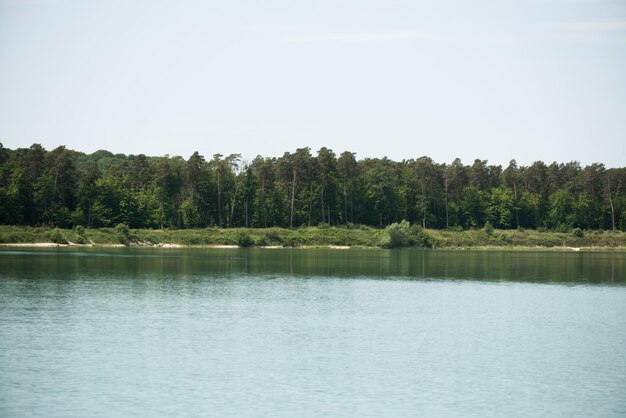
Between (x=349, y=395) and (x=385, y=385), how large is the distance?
229 cm

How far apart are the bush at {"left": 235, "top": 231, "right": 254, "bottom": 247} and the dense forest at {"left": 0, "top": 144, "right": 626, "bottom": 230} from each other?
44.4 ft

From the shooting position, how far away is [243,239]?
157 metres

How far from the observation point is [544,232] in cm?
18338

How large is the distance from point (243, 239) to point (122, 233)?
957 inches

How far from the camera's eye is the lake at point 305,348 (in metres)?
28.8

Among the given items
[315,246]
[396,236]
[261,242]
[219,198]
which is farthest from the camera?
[219,198]

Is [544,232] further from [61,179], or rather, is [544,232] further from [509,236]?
[61,179]

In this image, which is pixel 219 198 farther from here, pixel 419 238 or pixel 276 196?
pixel 419 238

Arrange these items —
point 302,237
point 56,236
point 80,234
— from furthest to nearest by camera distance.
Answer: point 302,237 < point 80,234 < point 56,236

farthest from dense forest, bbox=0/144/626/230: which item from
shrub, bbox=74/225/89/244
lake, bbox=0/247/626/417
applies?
lake, bbox=0/247/626/417

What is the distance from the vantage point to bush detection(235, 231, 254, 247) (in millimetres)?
156875

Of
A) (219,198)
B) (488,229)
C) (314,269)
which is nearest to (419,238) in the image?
→ (488,229)

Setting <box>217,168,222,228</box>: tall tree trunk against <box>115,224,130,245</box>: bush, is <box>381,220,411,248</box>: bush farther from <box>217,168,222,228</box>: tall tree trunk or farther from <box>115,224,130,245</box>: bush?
<box>115,224,130,245</box>: bush

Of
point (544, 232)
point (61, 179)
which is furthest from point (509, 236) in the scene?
point (61, 179)
